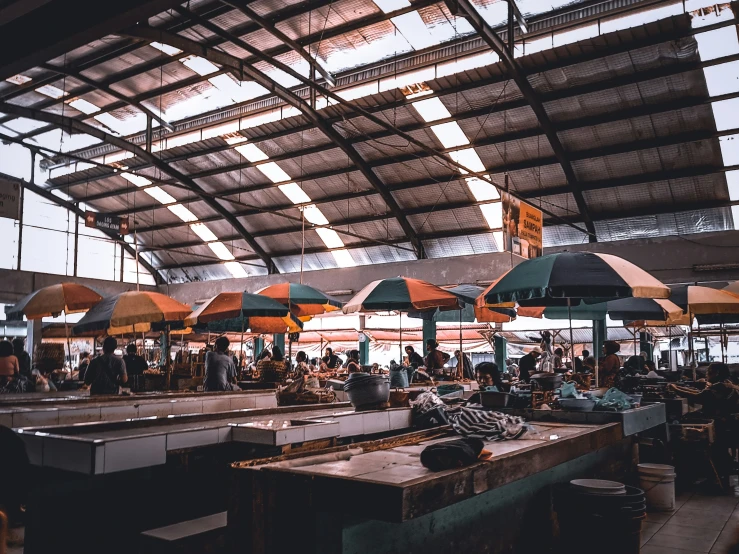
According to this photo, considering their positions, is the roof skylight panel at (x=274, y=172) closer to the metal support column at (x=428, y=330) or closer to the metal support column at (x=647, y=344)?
the metal support column at (x=428, y=330)

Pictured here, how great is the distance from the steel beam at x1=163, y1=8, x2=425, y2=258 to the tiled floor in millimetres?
10122

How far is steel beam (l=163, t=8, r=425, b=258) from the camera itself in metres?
11.8

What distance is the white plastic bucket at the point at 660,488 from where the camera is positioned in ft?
18.5

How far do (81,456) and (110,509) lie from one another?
647mm

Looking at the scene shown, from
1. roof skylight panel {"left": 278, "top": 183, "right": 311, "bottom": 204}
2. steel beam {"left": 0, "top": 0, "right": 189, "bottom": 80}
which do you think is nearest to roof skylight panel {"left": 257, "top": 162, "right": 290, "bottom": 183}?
roof skylight panel {"left": 278, "top": 183, "right": 311, "bottom": 204}

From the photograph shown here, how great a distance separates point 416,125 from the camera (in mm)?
14609

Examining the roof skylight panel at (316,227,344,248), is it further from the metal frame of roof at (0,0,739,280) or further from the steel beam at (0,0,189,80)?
the steel beam at (0,0,189,80)

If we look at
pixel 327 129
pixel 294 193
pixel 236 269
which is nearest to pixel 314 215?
pixel 294 193

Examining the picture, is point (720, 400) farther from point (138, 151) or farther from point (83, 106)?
point (83, 106)

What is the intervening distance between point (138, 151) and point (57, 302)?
10719 mm

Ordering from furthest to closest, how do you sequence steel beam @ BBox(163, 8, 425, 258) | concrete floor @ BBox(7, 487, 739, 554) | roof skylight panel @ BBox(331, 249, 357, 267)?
roof skylight panel @ BBox(331, 249, 357, 267) < steel beam @ BBox(163, 8, 425, 258) < concrete floor @ BBox(7, 487, 739, 554)

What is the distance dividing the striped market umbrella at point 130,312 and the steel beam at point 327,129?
19.1ft

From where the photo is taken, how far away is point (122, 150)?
18062 millimetres

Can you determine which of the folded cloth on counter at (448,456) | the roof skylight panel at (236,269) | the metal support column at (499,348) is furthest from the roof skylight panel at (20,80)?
the folded cloth on counter at (448,456)
